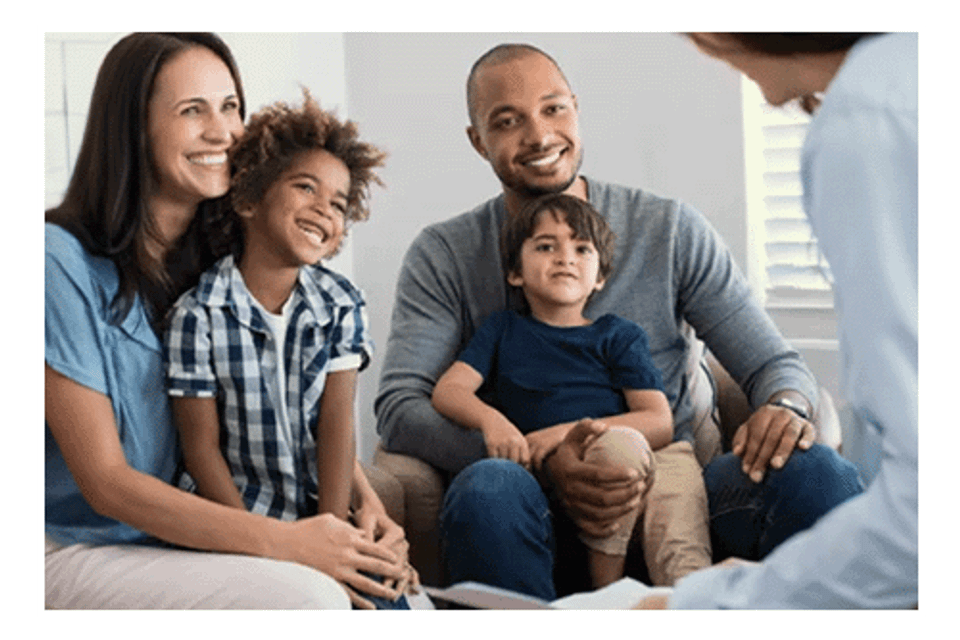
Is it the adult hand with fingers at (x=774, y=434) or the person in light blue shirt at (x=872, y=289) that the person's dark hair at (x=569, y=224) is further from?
the person in light blue shirt at (x=872, y=289)

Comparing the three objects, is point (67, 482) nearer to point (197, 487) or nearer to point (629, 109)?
point (197, 487)

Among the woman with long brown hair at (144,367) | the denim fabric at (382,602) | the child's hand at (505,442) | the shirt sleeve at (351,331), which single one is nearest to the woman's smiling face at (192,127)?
the woman with long brown hair at (144,367)

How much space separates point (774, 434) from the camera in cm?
246

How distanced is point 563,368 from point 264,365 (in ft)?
1.78

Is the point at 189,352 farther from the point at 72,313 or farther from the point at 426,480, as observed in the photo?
the point at 426,480

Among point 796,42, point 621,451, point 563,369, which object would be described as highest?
point 796,42

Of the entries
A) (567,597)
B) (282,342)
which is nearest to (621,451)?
(567,597)

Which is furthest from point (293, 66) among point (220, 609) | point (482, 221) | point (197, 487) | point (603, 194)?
point (220, 609)

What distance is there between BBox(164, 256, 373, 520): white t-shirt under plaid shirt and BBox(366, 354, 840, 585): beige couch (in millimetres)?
143

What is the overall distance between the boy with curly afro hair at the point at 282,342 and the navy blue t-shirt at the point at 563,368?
0.91 ft

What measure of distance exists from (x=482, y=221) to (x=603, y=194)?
23cm

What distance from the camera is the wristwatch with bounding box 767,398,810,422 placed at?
2.47m

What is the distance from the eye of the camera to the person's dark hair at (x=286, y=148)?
2.40 m

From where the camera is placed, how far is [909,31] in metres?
2.31
